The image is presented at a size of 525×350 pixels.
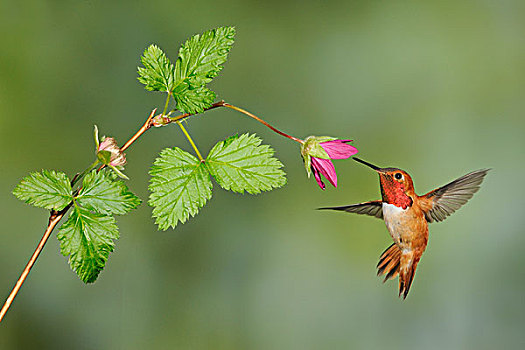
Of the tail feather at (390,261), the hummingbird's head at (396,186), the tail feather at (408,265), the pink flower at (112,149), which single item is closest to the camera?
the pink flower at (112,149)

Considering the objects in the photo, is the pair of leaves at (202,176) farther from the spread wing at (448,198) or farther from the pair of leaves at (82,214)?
the spread wing at (448,198)

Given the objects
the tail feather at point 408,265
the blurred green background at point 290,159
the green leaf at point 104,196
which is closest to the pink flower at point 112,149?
the green leaf at point 104,196

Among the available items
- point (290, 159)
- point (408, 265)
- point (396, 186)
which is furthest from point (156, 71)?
point (290, 159)

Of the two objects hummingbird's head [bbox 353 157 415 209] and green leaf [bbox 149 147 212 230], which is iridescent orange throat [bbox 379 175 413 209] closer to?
hummingbird's head [bbox 353 157 415 209]

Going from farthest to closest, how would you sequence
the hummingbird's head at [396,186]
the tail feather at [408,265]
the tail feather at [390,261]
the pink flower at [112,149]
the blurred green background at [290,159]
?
1. the blurred green background at [290,159]
2. the tail feather at [390,261]
3. the tail feather at [408,265]
4. the hummingbird's head at [396,186]
5. the pink flower at [112,149]

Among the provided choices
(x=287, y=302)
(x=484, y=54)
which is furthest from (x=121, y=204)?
(x=484, y=54)

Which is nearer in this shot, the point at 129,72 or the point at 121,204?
the point at 121,204

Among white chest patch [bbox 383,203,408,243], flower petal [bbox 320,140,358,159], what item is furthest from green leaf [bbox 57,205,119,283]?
white chest patch [bbox 383,203,408,243]

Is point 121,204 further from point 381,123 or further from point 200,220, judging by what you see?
point 381,123
